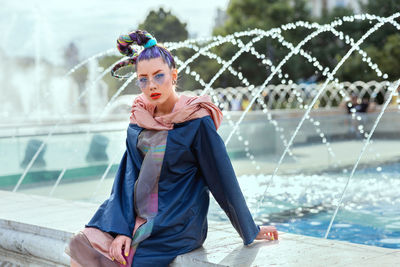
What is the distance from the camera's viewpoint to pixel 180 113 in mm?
2781

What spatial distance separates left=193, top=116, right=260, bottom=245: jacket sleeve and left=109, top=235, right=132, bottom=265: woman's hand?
43cm

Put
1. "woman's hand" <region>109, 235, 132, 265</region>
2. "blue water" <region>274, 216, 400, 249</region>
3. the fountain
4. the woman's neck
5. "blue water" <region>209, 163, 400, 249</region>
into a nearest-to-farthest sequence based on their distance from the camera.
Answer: "woman's hand" <region>109, 235, 132, 265</region> < the woman's neck < "blue water" <region>274, 216, 400, 249</region> < "blue water" <region>209, 163, 400, 249</region> < the fountain

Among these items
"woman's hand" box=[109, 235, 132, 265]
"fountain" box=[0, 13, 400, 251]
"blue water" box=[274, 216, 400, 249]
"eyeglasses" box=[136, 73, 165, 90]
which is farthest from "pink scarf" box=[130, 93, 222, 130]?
"blue water" box=[274, 216, 400, 249]

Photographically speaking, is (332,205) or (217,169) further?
(332,205)

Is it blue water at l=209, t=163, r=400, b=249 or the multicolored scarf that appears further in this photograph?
blue water at l=209, t=163, r=400, b=249

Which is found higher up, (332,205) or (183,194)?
(183,194)

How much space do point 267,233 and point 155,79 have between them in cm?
88

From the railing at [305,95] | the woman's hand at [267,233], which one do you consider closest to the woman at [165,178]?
the woman's hand at [267,233]

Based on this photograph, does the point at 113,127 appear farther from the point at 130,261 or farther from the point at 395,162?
the point at 130,261

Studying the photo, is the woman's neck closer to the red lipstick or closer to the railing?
the red lipstick

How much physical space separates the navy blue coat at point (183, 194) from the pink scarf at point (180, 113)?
32 mm

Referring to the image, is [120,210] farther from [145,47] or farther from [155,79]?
[145,47]

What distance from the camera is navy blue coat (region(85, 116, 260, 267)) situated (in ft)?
8.97

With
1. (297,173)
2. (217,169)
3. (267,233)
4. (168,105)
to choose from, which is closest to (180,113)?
(168,105)
